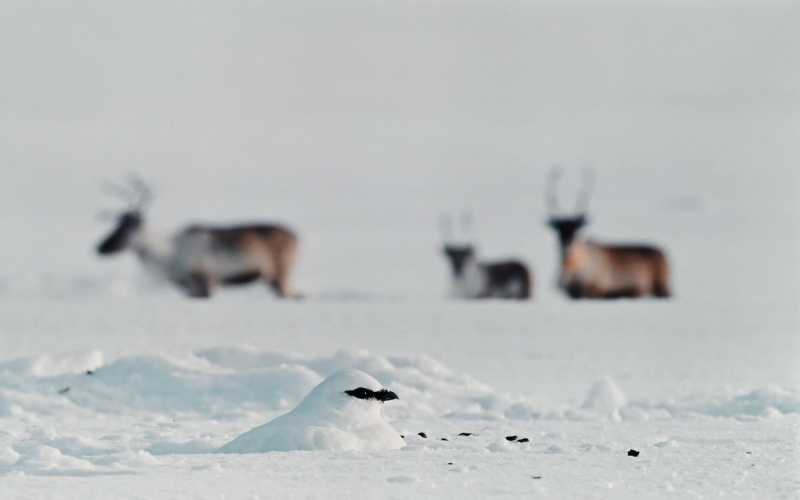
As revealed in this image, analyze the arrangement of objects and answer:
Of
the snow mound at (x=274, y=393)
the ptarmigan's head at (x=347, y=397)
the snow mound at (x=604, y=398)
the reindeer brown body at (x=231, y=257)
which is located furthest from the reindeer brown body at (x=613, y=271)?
the ptarmigan's head at (x=347, y=397)

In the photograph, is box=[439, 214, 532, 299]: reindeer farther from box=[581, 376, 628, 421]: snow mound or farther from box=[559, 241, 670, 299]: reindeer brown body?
box=[581, 376, 628, 421]: snow mound

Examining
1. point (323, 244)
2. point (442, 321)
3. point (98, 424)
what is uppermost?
point (323, 244)

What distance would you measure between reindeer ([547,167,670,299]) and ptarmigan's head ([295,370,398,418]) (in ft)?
27.6

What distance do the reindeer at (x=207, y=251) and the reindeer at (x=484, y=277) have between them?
2.38 metres

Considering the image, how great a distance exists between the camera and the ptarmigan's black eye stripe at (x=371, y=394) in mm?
4496

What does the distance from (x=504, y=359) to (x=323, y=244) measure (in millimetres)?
16274

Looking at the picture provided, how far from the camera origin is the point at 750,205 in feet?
105

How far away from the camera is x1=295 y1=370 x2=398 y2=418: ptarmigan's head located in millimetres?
4461

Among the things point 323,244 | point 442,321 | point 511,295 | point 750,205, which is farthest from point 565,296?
point 750,205

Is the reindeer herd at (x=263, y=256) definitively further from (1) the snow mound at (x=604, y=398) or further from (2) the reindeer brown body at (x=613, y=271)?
(1) the snow mound at (x=604, y=398)

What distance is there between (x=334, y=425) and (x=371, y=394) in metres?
0.21

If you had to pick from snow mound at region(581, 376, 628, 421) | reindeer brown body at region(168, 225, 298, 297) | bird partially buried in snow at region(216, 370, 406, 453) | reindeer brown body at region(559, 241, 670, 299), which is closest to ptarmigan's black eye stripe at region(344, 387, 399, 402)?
bird partially buried in snow at region(216, 370, 406, 453)

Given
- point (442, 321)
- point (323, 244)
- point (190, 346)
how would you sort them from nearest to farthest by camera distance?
point (190, 346) < point (442, 321) < point (323, 244)

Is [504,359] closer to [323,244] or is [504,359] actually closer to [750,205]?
[323,244]
